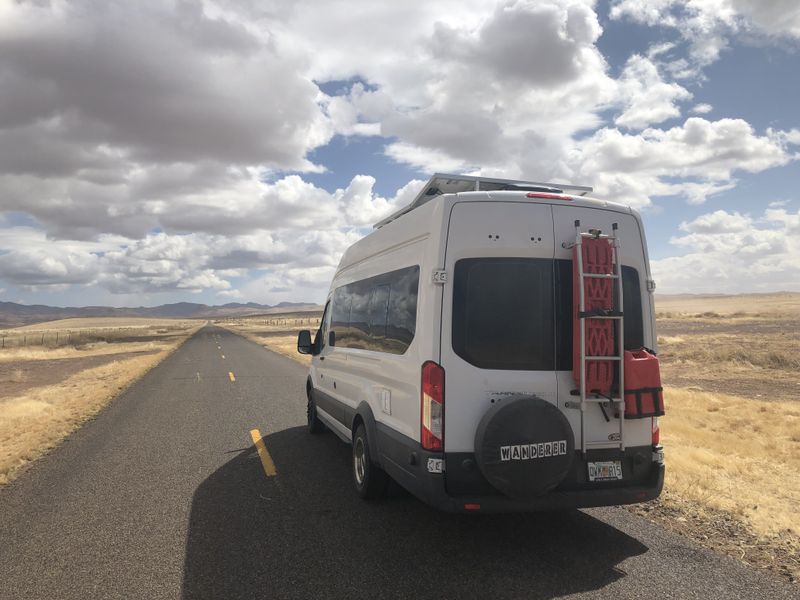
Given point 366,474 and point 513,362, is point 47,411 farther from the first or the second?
point 513,362

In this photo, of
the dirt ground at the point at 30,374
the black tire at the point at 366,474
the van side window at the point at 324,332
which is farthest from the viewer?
the dirt ground at the point at 30,374

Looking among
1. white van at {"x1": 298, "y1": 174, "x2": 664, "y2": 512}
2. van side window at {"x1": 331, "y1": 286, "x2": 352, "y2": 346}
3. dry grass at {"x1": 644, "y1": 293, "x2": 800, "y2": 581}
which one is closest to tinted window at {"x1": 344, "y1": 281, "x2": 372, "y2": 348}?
van side window at {"x1": 331, "y1": 286, "x2": 352, "y2": 346}

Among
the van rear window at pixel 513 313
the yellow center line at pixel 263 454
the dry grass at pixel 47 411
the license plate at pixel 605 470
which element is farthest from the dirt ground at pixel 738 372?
the dry grass at pixel 47 411

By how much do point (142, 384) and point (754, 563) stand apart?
1469cm

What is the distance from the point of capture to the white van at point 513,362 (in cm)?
379

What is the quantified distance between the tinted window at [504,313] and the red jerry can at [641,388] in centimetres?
62

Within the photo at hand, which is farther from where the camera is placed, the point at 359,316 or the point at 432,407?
the point at 359,316

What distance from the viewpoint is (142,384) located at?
48.7ft

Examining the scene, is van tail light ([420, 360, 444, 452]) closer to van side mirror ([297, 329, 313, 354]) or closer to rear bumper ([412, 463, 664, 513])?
rear bumper ([412, 463, 664, 513])

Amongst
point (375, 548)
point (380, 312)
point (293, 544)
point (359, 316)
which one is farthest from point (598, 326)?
point (293, 544)

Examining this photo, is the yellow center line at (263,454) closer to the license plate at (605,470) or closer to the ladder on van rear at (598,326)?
the license plate at (605,470)

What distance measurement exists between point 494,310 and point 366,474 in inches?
85.7

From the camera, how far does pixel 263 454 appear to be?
692 centimetres

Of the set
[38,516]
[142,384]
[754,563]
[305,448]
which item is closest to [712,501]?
[754,563]
